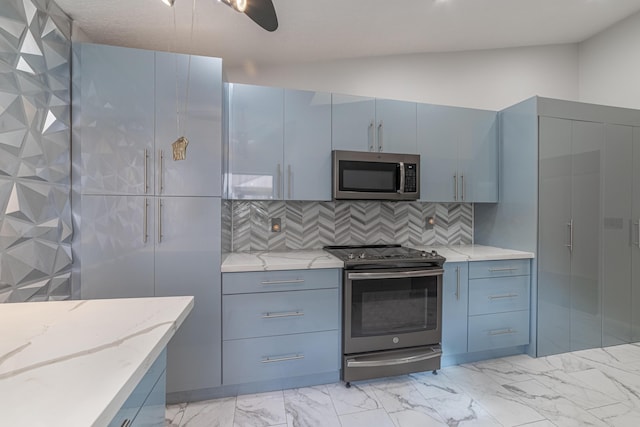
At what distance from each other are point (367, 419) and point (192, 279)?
1381mm

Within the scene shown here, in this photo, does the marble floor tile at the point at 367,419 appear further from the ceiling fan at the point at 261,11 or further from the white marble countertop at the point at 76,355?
the ceiling fan at the point at 261,11

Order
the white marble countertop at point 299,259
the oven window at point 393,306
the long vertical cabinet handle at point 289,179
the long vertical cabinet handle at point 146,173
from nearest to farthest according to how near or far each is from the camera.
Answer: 1. the long vertical cabinet handle at point 146,173
2. the white marble countertop at point 299,259
3. the oven window at point 393,306
4. the long vertical cabinet handle at point 289,179

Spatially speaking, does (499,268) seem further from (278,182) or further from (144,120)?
(144,120)

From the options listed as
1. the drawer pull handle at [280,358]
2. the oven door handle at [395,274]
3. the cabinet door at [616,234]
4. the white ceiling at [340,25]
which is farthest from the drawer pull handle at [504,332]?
the white ceiling at [340,25]

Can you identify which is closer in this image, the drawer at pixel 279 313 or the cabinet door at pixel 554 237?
the drawer at pixel 279 313

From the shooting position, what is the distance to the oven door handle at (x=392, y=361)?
1.92m

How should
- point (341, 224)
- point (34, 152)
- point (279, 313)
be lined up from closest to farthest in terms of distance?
1. point (34, 152)
2. point (279, 313)
3. point (341, 224)

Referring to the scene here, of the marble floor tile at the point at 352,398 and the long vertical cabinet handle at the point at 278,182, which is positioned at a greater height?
the long vertical cabinet handle at the point at 278,182

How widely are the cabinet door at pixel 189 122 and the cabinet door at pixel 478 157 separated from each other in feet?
6.91

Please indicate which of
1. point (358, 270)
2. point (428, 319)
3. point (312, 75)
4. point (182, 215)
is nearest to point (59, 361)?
point (182, 215)

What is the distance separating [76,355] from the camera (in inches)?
25.9

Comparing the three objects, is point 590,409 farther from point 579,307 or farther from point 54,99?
point 54,99

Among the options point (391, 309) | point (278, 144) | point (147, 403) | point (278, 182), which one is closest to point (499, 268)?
point (391, 309)

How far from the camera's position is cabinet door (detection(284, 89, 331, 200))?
2178 mm
